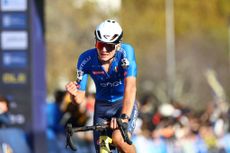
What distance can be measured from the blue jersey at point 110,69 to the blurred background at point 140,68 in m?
3.91

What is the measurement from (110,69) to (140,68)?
199ft

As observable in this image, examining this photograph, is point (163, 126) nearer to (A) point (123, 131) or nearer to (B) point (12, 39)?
(B) point (12, 39)

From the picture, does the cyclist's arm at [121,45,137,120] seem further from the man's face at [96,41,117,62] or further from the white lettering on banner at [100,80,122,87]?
the white lettering on banner at [100,80,122,87]

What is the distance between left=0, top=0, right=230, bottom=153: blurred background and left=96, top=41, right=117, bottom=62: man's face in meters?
4.37

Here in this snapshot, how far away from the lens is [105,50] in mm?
12609

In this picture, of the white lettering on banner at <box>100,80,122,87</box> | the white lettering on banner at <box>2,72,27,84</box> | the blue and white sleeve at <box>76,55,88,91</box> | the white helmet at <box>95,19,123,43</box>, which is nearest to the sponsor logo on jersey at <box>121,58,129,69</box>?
the white helmet at <box>95,19,123,43</box>

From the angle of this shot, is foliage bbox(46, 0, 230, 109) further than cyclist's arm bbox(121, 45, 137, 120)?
Yes

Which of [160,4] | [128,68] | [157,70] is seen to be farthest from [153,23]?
[128,68]

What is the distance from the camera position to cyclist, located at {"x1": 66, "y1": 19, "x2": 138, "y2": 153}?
→ 12461mm

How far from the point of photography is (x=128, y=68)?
12672mm

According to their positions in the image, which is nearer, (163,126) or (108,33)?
(108,33)

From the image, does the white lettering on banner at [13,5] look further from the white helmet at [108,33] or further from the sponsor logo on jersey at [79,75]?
the white helmet at [108,33]

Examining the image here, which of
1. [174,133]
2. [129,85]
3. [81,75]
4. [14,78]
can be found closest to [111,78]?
[81,75]

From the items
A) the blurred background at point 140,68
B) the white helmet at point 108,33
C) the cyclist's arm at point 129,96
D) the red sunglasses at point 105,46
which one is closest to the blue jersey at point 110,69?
the cyclist's arm at point 129,96
